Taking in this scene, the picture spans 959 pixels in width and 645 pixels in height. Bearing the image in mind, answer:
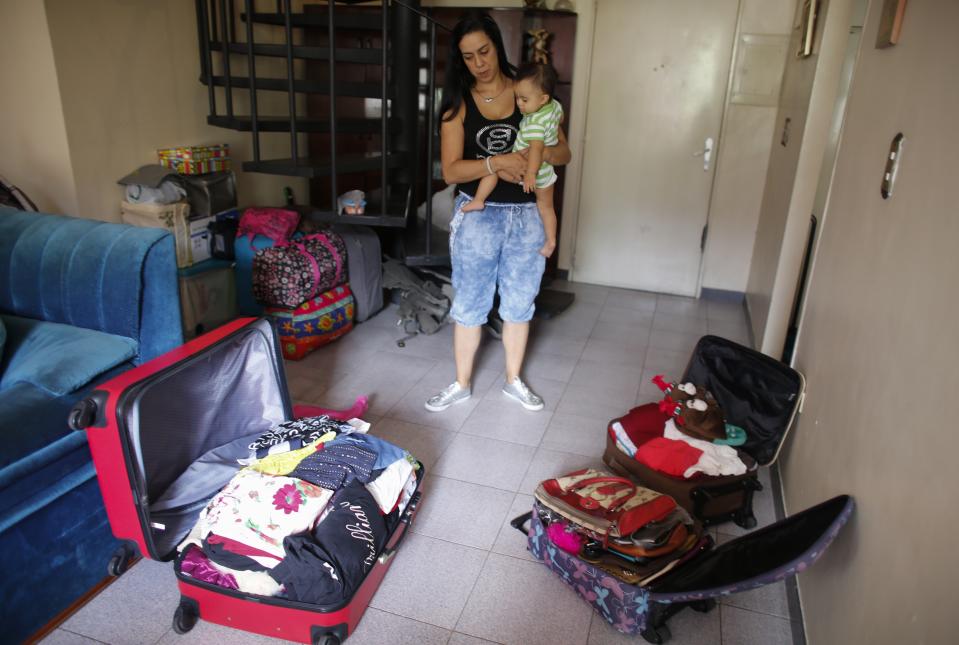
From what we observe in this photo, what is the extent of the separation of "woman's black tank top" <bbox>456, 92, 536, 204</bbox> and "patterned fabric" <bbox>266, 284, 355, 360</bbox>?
3.87 ft

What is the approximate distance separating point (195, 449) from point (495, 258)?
4.19 feet

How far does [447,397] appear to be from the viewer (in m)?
2.73

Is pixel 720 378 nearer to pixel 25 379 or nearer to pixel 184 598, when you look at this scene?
pixel 184 598

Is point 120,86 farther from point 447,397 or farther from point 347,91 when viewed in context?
point 447,397

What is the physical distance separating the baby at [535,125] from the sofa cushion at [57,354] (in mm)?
1284

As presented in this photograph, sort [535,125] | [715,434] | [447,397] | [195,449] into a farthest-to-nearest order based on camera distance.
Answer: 1. [447,397]
2. [535,125]
3. [715,434]
4. [195,449]

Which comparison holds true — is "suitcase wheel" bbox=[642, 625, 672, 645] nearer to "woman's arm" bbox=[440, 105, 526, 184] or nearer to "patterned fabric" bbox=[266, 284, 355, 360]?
"woman's arm" bbox=[440, 105, 526, 184]

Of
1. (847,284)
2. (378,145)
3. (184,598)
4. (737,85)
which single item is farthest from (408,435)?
(737,85)

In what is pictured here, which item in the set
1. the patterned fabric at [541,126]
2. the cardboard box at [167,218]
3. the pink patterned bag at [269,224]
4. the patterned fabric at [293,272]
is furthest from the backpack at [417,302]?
the patterned fabric at [541,126]

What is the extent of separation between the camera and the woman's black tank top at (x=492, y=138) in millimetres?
2359

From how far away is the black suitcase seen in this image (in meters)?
3.48

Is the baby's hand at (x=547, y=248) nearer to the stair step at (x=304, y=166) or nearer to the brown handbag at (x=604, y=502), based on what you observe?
the brown handbag at (x=604, y=502)

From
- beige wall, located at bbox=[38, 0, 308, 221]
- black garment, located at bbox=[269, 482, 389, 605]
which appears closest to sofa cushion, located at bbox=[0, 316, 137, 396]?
black garment, located at bbox=[269, 482, 389, 605]

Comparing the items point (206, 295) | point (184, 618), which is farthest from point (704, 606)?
point (206, 295)
